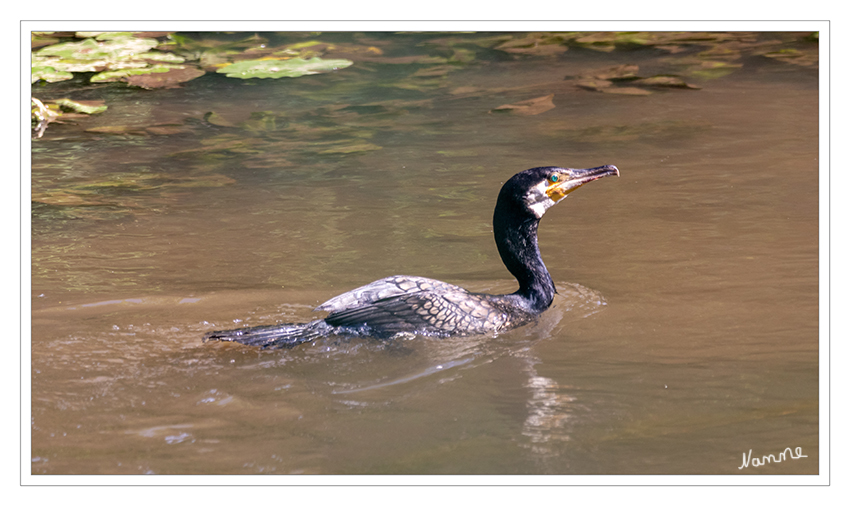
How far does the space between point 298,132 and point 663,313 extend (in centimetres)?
520

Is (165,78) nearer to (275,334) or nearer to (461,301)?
(275,334)

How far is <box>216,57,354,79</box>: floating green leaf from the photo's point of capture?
999 cm

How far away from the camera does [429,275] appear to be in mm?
5395

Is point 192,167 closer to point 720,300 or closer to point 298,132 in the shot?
point 298,132

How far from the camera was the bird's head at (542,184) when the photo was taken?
4605 millimetres

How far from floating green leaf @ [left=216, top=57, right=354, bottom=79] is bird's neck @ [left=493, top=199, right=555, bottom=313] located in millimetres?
5955

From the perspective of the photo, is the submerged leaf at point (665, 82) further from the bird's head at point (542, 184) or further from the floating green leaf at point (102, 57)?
the floating green leaf at point (102, 57)

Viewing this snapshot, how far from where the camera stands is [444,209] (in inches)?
255

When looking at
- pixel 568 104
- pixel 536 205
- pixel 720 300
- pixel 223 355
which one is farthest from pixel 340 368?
pixel 568 104

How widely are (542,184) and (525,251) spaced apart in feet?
1.36
